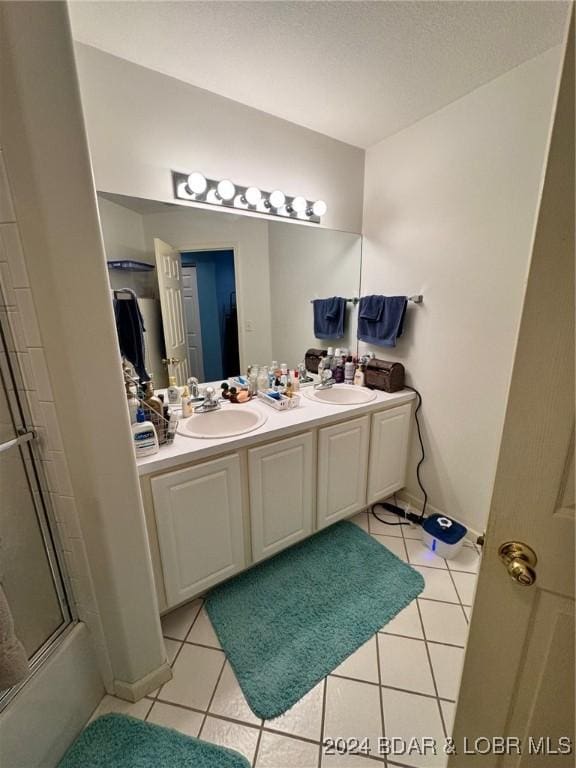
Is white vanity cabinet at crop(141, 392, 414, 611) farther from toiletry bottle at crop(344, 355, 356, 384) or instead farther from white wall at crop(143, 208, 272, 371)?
white wall at crop(143, 208, 272, 371)

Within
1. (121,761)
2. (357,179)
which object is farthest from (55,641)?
(357,179)

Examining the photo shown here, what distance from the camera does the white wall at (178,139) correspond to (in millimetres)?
1285

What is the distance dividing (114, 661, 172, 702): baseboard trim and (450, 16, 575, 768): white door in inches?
40.6

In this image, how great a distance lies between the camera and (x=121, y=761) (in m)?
0.95

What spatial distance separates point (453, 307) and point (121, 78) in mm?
1927

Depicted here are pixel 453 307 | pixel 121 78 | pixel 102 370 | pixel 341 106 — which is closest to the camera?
pixel 102 370

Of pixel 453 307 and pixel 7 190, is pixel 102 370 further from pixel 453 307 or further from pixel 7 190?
pixel 453 307

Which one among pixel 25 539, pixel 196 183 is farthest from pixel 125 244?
pixel 25 539

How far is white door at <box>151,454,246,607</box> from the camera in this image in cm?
121

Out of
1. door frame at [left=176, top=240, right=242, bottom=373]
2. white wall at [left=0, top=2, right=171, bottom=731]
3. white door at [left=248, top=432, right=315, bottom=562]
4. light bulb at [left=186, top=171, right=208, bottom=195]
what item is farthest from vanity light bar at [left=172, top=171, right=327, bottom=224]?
white door at [left=248, top=432, right=315, bottom=562]

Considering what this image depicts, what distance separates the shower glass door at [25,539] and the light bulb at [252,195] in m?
1.34

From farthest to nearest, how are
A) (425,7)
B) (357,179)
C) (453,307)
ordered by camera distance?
1. (357,179)
2. (453,307)
3. (425,7)

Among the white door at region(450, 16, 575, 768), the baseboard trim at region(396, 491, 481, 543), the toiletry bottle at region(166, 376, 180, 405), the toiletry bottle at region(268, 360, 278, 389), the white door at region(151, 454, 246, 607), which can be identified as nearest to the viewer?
the white door at region(450, 16, 575, 768)

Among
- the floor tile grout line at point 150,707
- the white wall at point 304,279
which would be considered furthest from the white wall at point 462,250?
the floor tile grout line at point 150,707
